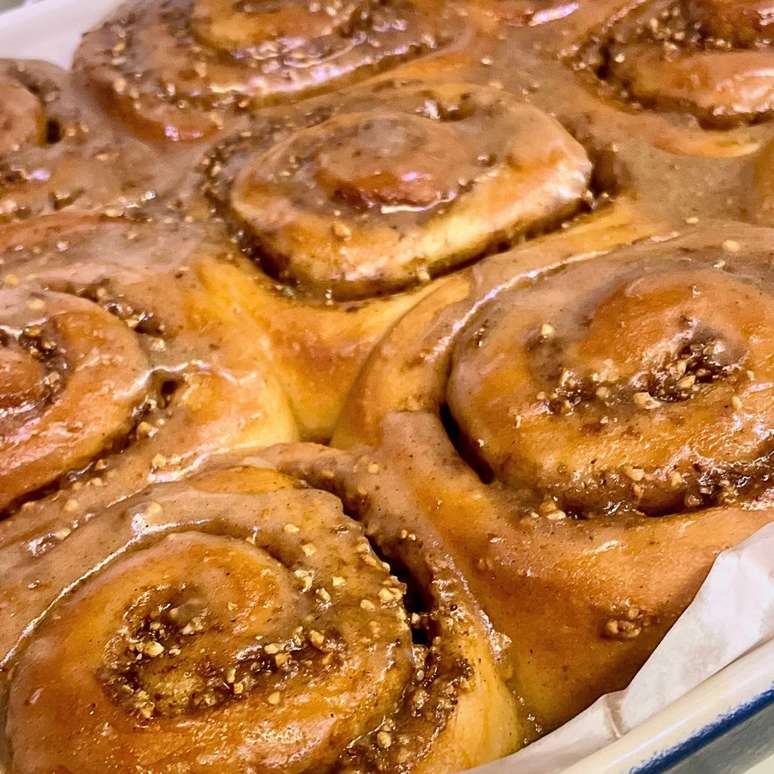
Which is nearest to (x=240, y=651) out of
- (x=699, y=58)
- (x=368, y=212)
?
(x=368, y=212)

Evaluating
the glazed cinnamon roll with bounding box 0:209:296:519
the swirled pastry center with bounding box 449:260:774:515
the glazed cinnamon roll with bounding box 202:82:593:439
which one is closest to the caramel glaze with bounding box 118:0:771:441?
the glazed cinnamon roll with bounding box 202:82:593:439

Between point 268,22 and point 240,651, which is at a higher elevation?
point 268,22

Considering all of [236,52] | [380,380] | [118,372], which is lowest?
[380,380]

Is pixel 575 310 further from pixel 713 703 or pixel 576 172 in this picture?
pixel 713 703

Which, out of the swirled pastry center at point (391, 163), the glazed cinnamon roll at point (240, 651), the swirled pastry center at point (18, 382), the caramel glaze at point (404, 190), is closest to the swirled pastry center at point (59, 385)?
the swirled pastry center at point (18, 382)

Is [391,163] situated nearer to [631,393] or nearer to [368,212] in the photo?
[368,212]

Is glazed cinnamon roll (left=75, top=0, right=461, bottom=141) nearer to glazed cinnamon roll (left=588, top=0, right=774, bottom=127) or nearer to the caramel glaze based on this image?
the caramel glaze

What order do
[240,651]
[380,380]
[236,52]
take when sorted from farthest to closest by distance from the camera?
[236,52], [380,380], [240,651]

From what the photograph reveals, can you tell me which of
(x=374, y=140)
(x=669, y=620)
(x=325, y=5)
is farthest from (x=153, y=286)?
(x=669, y=620)
